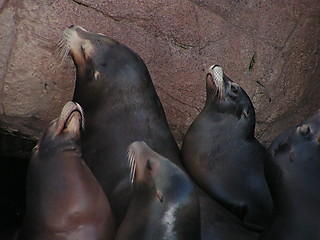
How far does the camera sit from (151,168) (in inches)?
226

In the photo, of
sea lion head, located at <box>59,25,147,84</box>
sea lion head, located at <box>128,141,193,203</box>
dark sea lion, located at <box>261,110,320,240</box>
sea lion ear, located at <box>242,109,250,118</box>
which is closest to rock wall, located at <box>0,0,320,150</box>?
sea lion head, located at <box>59,25,147,84</box>

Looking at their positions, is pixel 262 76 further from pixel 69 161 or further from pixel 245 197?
pixel 69 161

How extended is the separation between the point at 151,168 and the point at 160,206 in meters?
0.28

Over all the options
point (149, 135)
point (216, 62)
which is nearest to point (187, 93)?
point (216, 62)

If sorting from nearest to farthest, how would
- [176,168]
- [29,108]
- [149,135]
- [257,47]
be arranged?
[176,168] → [149,135] → [29,108] → [257,47]

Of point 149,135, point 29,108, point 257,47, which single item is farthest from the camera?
point 257,47

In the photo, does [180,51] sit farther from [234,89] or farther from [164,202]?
[164,202]

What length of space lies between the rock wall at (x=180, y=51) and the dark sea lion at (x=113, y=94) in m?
0.29

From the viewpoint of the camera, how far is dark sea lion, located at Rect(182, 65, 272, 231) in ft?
22.9

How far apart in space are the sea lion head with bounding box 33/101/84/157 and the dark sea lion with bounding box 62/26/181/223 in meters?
0.69

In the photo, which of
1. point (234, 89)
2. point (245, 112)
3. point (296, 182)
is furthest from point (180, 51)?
point (296, 182)

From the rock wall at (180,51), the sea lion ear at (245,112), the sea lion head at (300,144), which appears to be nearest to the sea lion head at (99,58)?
the rock wall at (180,51)

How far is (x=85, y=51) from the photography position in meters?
7.08

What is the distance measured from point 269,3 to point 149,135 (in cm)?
185
